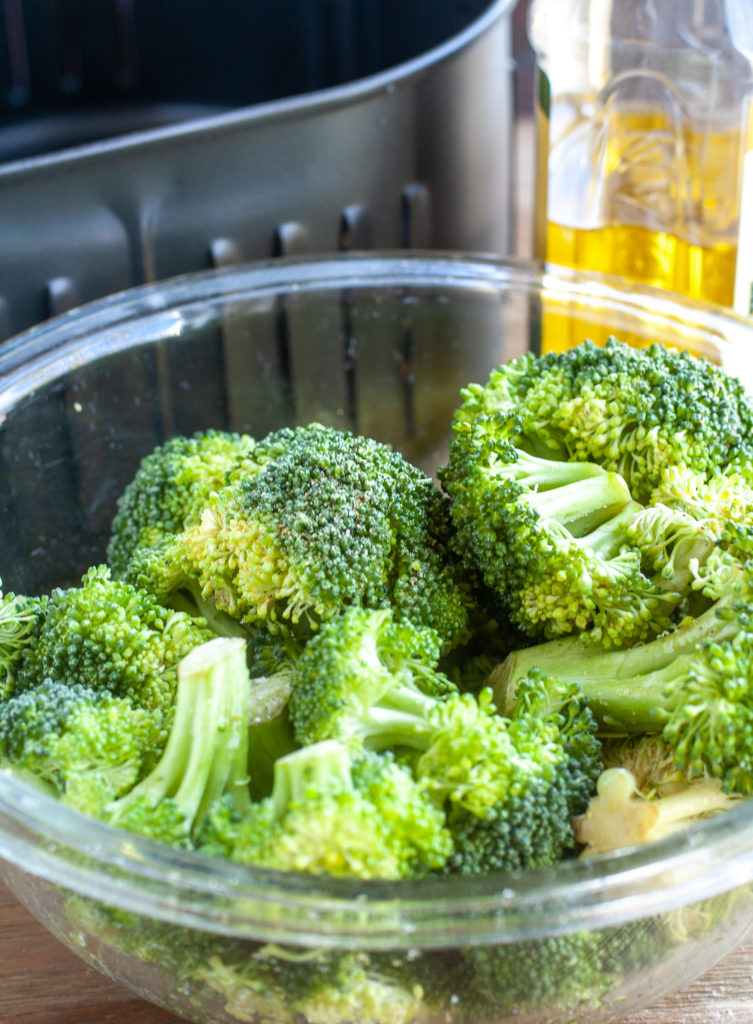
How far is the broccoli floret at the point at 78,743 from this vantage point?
0.71m

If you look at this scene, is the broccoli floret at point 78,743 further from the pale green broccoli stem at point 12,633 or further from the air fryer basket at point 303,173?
the air fryer basket at point 303,173

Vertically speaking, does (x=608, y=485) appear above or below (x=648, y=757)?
above

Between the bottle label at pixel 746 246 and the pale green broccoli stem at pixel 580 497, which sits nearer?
the pale green broccoli stem at pixel 580 497

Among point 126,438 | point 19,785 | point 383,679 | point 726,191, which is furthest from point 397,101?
point 19,785

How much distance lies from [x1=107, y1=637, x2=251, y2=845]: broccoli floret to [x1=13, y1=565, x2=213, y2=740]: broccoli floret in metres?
0.07

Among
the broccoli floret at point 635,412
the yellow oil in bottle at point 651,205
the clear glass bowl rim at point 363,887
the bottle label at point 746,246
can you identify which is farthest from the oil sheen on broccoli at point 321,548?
the bottle label at point 746,246

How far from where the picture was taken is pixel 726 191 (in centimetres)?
136

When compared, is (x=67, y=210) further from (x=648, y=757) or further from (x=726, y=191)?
(x=648, y=757)

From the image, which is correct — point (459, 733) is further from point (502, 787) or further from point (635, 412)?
point (635, 412)

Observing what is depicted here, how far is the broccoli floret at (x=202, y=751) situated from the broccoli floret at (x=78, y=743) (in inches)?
0.6

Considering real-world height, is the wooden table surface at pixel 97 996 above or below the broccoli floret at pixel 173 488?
below

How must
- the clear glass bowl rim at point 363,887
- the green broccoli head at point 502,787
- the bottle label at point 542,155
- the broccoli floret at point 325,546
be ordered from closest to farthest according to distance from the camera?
1. the clear glass bowl rim at point 363,887
2. the green broccoli head at point 502,787
3. the broccoli floret at point 325,546
4. the bottle label at point 542,155

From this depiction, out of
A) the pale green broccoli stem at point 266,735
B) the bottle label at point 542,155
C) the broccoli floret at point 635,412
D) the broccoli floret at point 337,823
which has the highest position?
the bottle label at point 542,155

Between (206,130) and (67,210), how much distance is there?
7.4 inches
